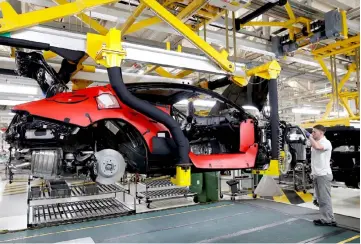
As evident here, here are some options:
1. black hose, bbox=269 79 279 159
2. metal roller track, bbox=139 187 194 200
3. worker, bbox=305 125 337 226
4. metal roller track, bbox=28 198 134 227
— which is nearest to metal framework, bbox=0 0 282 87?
black hose, bbox=269 79 279 159

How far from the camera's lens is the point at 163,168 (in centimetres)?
321

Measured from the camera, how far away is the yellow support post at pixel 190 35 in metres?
2.87

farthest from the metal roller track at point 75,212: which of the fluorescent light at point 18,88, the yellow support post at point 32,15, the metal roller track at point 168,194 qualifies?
the yellow support post at point 32,15

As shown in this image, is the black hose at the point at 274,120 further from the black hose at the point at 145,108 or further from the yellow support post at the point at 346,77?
the yellow support post at the point at 346,77

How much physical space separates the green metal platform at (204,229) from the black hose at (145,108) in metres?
2.04

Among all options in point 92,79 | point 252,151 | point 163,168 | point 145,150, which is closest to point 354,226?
point 252,151

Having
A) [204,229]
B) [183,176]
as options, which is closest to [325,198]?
[204,229]

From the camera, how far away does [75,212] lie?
5676 mm

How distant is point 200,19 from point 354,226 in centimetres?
450

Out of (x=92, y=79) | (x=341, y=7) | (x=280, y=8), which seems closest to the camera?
(x=92, y=79)

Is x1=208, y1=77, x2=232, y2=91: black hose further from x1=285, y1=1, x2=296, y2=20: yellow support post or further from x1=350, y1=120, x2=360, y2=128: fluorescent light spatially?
x1=350, y1=120, x2=360, y2=128: fluorescent light

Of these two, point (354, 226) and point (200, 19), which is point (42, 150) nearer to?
point (200, 19)

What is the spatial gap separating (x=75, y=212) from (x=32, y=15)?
4.50m

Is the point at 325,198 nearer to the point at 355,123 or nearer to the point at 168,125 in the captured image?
the point at 355,123
